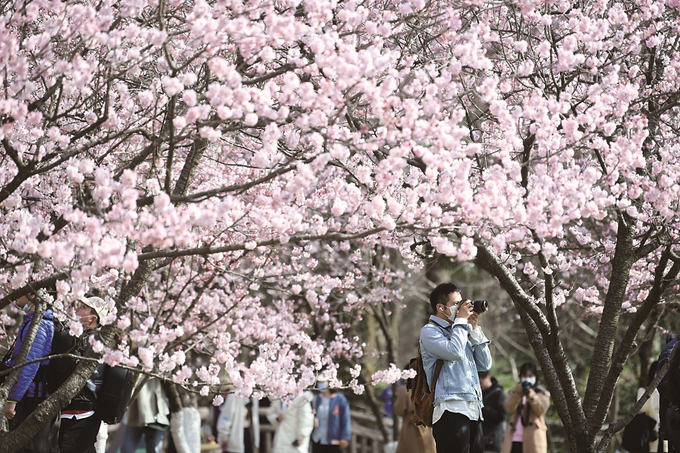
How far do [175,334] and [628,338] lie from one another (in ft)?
11.0

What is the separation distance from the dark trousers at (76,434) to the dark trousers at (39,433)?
35 cm

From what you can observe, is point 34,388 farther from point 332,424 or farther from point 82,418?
point 332,424

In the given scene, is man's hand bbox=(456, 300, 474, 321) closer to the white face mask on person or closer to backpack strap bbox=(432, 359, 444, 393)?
the white face mask on person

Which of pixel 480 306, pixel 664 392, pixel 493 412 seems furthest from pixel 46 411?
pixel 493 412

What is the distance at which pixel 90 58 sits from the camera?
15.9 feet

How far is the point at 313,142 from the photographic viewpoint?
4203 millimetres

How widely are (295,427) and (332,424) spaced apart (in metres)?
0.46

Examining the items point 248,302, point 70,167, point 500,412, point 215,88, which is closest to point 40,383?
point 70,167

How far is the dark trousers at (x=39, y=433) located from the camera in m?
5.34

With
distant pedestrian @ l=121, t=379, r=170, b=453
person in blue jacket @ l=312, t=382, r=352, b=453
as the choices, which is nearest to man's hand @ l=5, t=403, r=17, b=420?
distant pedestrian @ l=121, t=379, r=170, b=453

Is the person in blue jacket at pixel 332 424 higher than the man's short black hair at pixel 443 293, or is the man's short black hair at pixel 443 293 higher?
the man's short black hair at pixel 443 293

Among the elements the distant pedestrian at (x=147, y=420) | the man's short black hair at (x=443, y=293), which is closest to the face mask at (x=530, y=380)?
the man's short black hair at (x=443, y=293)

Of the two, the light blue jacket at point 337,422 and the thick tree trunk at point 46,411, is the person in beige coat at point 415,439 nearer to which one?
the light blue jacket at point 337,422

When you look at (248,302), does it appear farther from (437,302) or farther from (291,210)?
(291,210)
